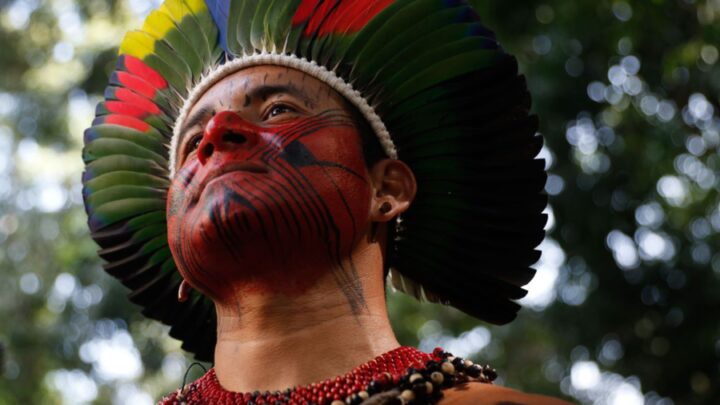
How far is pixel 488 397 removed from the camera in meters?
3.17

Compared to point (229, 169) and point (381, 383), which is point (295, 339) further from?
point (229, 169)

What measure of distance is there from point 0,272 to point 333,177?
43.3 feet

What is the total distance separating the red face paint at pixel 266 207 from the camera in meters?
3.39

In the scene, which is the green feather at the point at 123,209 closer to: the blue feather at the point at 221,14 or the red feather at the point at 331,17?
the blue feather at the point at 221,14

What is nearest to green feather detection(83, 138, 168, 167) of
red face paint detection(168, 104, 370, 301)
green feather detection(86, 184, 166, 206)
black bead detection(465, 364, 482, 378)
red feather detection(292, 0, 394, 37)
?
green feather detection(86, 184, 166, 206)

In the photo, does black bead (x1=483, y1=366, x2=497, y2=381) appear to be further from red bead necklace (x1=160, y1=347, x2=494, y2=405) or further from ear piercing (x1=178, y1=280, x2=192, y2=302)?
ear piercing (x1=178, y1=280, x2=192, y2=302)

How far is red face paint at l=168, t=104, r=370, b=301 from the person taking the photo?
339cm

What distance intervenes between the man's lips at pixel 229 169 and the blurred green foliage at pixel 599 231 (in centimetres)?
449

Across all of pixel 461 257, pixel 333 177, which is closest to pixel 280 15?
pixel 333 177

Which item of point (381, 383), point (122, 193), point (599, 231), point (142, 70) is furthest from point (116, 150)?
point (599, 231)

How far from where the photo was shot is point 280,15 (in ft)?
12.8

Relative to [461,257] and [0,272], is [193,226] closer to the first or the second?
[461,257]

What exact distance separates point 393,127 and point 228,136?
0.69 m

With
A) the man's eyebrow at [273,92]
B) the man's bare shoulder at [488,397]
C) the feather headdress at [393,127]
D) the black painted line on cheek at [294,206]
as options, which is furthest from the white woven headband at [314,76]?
the man's bare shoulder at [488,397]
